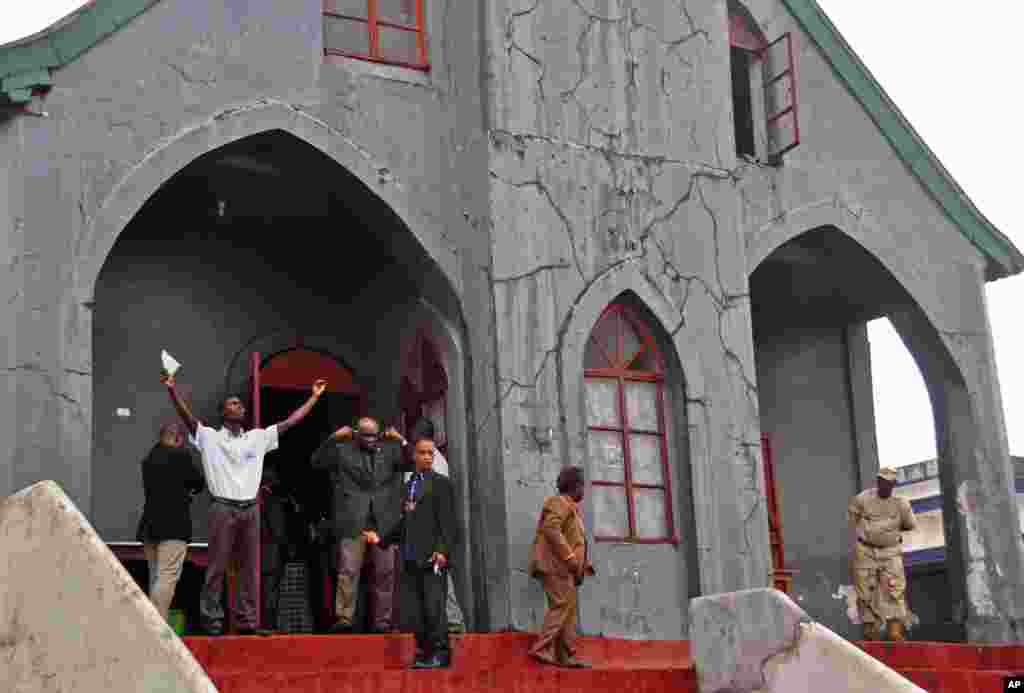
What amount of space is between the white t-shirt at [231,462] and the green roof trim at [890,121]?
7.44 meters

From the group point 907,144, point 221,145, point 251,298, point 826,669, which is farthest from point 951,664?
point 251,298

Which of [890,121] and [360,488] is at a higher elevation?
[890,121]

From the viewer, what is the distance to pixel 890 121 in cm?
1569

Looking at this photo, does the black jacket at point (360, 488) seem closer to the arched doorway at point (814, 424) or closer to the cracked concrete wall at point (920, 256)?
the cracked concrete wall at point (920, 256)

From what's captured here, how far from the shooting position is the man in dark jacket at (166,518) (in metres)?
10.5

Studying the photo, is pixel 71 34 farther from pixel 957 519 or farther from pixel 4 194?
pixel 957 519

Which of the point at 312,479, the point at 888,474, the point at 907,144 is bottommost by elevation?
the point at 888,474

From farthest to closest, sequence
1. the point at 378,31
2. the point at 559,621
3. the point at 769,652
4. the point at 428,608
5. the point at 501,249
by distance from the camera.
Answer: the point at 378,31
the point at 501,249
the point at 559,621
the point at 428,608
the point at 769,652

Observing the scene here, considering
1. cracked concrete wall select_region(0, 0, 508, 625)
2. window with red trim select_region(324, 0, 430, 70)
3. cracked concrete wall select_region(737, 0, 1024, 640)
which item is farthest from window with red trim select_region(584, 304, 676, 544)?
window with red trim select_region(324, 0, 430, 70)

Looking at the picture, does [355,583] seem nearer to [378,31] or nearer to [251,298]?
[251,298]

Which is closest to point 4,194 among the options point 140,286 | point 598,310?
point 140,286

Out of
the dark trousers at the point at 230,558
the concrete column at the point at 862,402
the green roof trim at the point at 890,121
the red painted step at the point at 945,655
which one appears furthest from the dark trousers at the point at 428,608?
the concrete column at the point at 862,402

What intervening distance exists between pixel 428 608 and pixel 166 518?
6.22 ft

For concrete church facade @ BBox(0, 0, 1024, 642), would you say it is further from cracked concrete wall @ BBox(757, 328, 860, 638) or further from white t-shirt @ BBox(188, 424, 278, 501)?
cracked concrete wall @ BBox(757, 328, 860, 638)
